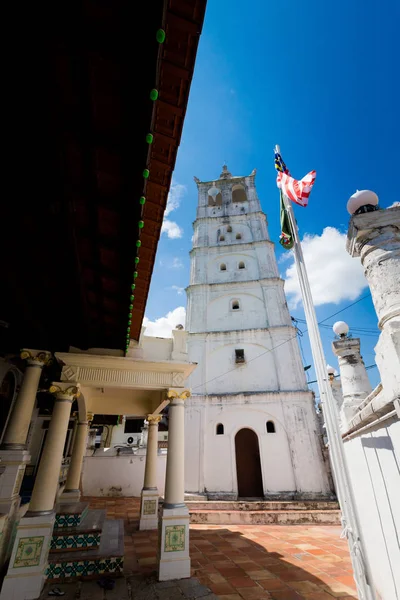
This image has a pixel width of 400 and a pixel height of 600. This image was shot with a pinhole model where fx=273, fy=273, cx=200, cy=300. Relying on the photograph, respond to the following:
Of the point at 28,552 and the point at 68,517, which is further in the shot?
the point at 68,517

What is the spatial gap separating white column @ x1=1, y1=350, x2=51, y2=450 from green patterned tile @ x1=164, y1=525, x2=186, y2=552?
10.8ft

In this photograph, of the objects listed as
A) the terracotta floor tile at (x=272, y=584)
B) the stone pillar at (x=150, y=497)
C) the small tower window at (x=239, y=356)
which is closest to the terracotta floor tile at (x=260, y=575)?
the terracotta floor tile at (x=272, y=584)

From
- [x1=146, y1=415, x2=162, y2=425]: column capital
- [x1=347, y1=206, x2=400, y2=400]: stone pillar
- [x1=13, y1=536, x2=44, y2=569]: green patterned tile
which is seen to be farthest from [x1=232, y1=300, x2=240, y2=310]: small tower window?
[x1=347, y1=206, x2=400, y2=400]: stone pillar

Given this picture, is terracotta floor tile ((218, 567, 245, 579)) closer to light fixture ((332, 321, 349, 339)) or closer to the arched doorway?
light fixture ((332, 321, 349, 339))

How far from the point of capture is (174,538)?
16.9 ft

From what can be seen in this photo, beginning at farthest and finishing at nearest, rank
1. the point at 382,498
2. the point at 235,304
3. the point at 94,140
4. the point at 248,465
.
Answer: the point at 235,304 → the point at 248,465 → the point at 382,498 → the point at 94,140

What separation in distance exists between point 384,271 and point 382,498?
2284 millimetres

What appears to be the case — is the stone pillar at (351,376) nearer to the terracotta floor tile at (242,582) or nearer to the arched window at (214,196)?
the terracotta floor tile at (242,582)

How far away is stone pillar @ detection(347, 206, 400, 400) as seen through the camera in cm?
208

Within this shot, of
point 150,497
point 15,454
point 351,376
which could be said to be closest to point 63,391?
point 15,454

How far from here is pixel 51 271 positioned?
11.6ft

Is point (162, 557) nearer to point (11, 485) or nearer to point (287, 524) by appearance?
point (11, 485)

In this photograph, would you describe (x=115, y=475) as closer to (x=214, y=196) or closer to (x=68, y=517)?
(x=68, y=517)

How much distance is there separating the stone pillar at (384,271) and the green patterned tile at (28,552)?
583cm
